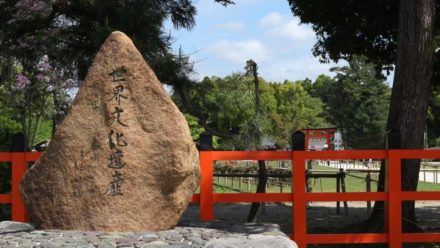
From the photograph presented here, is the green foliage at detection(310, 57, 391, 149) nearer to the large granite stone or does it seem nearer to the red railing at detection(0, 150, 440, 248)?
the red railing at detection(0, 150, 440, 248)

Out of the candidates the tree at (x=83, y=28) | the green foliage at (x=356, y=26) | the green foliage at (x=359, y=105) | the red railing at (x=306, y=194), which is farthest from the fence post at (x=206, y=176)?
the green foliage at (x=359, y=105)

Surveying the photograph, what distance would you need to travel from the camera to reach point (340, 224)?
11.3 m

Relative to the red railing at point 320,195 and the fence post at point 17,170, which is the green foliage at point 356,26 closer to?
the red railing at point 320,195

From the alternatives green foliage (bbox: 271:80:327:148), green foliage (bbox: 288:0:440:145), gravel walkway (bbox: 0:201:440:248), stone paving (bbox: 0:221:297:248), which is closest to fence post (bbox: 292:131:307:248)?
gravel walkway (bbox: 0:201:440:248)

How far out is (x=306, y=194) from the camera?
7238 millimetres

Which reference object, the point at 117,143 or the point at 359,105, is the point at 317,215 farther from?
the point at 359,105

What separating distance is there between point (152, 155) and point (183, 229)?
0.96 metres

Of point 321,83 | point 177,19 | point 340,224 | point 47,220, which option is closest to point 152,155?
point 47,220

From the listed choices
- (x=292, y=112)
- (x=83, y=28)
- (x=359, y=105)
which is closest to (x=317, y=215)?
(x=83, y=28)

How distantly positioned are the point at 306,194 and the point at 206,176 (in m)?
1.31

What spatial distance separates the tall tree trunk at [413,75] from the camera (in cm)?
841

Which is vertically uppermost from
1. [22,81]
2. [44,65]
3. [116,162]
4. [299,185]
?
[44,65]

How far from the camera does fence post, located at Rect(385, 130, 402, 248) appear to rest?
7219 mm

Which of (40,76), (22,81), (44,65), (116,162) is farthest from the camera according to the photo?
(40,76)
